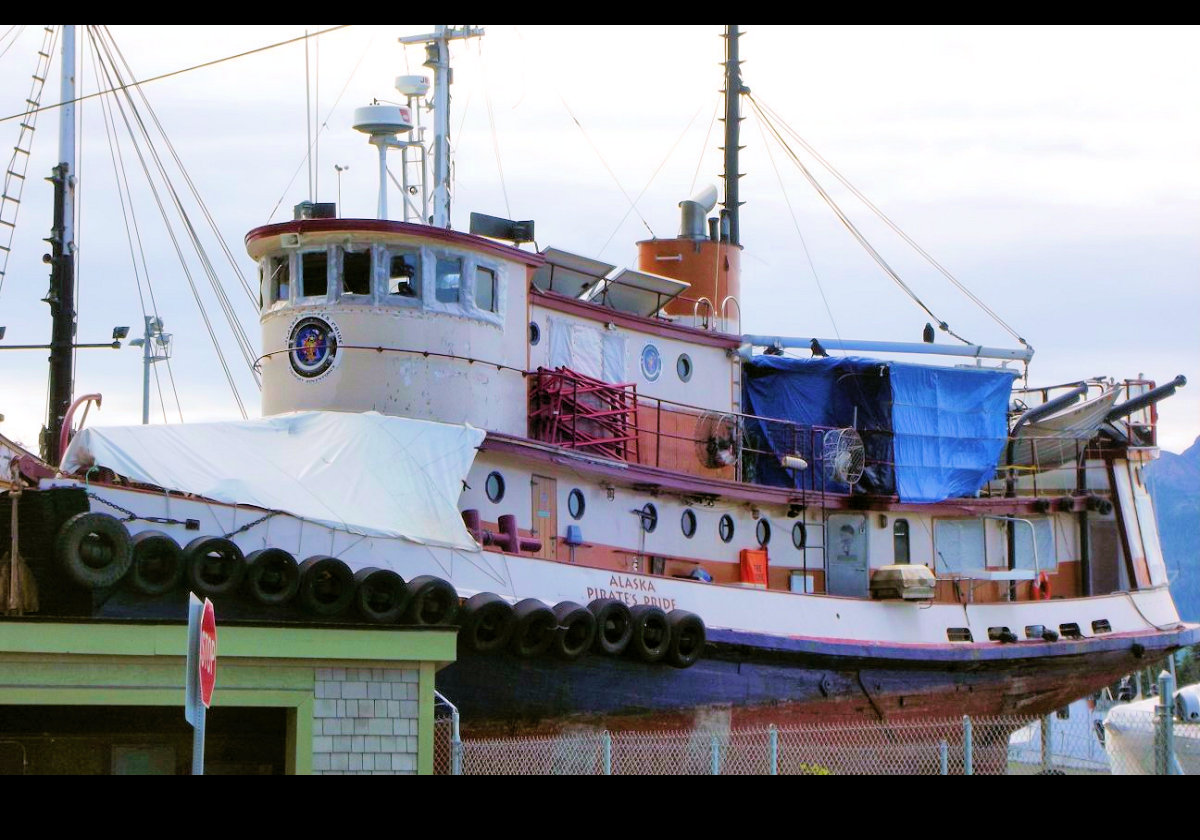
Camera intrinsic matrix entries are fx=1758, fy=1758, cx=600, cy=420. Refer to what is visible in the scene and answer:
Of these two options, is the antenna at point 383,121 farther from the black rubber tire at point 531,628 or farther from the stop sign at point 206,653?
the stop sign at point 206,653

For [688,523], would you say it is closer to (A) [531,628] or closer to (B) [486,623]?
(A) [531,628]

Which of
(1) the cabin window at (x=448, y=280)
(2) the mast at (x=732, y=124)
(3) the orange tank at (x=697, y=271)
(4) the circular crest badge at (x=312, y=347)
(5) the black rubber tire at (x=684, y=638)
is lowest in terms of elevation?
(5) the black rubber tire at (x=684, y=638)

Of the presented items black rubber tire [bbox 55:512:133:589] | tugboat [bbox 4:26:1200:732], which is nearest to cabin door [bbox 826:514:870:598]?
tugboat [bbox 4:26:1200:732]

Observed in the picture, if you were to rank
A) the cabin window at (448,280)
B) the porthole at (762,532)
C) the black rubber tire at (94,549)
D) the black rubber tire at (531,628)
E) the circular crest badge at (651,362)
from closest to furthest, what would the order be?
the black rubber tire at (94,549), the black rubber tire at (531,628), the cabin window at (448,280), the circular crest badge at (651,362), the porthole at (762,532)

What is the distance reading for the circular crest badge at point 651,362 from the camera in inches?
972

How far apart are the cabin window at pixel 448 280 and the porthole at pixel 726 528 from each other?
211 inches

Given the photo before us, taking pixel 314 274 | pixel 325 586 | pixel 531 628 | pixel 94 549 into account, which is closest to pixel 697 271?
pixel 314 274

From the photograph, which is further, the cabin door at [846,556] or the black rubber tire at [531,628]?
the cabin door at [846,556]

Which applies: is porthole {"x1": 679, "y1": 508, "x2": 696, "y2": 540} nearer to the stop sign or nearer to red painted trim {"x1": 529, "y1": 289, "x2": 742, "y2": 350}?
red painted trim {"x1": 529, "y1": 289, "x2": 742, "y2": 350}

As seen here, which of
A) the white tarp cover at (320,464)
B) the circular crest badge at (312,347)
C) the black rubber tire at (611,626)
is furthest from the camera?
the circular crest badge at (312,347)

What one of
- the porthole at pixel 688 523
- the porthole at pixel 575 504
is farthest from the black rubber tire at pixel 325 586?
the porthole at pixel 688 523

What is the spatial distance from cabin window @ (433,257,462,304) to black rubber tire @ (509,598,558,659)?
13.7ft

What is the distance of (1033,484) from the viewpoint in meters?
29.0

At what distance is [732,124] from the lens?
3097cm
